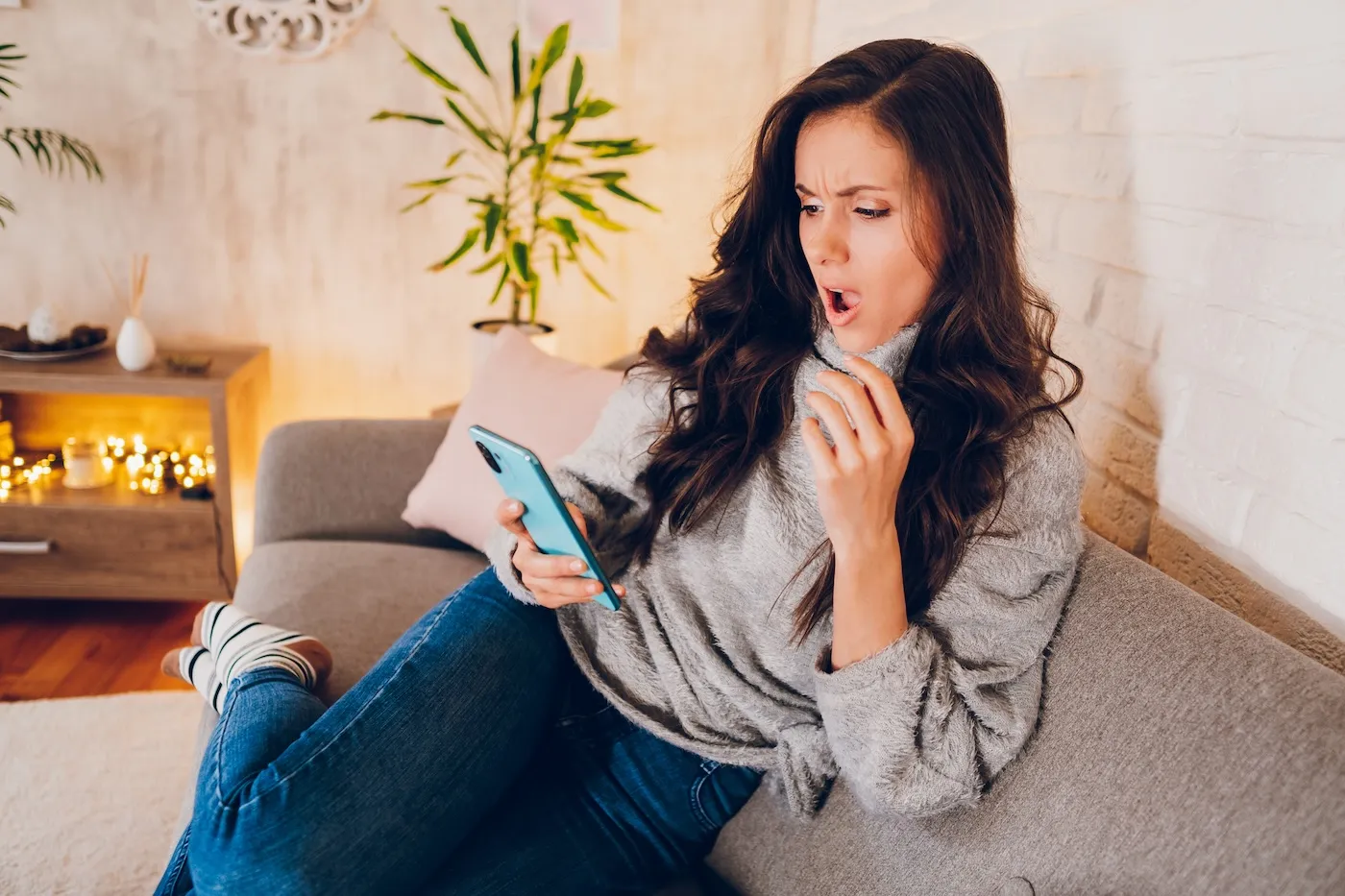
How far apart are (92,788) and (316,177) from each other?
5.07 feet

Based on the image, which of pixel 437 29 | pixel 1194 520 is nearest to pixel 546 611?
pixel 1194 520

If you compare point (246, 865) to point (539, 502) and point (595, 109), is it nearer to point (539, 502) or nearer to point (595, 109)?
point (539, 502)

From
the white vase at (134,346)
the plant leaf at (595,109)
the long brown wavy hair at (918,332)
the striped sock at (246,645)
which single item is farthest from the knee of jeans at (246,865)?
the plant leaf at (595,109)

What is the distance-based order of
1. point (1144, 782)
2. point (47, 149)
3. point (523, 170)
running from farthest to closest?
1. point (523, 170)
2. point (47, 149)
3. point (1144, 782)

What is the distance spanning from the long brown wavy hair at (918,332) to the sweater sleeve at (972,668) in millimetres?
30

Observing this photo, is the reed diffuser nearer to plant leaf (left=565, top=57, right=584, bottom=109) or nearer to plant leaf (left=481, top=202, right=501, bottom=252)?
plant leaf (left=481, top=202, right=501, bottom=252)

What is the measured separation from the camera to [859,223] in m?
1.04

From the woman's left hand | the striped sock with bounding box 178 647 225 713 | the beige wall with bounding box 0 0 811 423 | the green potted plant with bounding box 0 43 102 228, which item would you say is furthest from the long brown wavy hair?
the green potted plant with bounding box 0 43 102 228

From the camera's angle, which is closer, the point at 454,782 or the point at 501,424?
the point at 454,782

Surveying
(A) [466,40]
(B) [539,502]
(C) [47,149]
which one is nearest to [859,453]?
(B) [539,502]

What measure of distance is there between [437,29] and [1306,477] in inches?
88.3

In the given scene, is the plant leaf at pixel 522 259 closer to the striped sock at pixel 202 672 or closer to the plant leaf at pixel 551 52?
the plant leaf at pixel 551 52

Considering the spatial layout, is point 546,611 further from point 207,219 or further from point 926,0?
point 207,219

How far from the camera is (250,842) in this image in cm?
98
